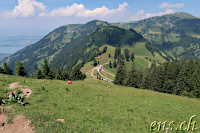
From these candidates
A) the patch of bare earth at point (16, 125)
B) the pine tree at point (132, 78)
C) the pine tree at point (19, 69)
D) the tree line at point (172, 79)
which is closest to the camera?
the patch of bare earth at point (16, 125)

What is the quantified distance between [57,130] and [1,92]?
13.3 m

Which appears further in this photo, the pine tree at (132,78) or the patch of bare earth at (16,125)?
the pine tree at (132,78)

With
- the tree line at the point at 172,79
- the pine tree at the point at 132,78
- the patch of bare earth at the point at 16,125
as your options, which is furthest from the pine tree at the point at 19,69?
the pine tree at the point at 132,78

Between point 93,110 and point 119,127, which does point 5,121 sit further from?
point 119,127

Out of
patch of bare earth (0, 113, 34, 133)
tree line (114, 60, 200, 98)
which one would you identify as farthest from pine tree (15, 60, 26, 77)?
tree line (114, 60, 200, 98)

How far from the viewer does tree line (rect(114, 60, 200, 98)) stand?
163ft

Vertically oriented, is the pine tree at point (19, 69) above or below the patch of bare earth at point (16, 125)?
below

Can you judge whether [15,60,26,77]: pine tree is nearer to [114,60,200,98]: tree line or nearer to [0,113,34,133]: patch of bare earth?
[0,113,34,133]: patch of bare earth

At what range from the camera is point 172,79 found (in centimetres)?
5672

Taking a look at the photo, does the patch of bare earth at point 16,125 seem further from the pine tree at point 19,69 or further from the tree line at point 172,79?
the pine tree at point 19,69

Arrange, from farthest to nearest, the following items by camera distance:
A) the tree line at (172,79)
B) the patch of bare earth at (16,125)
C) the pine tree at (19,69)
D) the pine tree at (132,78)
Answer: the pine tree at (132,78) < the pine tree at (19,69) < the tree line at (172,79) < the patch of bare earth at (16,125)

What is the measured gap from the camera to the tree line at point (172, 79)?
49812 millimetres

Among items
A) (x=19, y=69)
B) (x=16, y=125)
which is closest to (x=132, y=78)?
(x=16, y=125)

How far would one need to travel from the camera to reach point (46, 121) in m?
11.9
